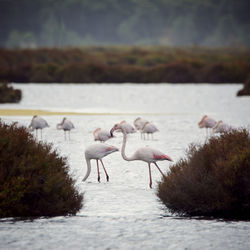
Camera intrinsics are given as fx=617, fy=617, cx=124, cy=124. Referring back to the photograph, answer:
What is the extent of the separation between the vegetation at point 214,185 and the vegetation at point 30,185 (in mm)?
1337

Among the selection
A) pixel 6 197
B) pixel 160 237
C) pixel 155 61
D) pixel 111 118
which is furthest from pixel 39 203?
pixel 155 61

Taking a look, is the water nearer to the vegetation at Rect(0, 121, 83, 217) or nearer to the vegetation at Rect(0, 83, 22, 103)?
the vegetation at Rect(0, 121, 83, 217)

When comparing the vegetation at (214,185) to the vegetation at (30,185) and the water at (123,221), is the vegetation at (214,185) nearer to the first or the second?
the water at (123,221)

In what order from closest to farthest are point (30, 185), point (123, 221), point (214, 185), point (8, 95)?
point (30, 185)
point (214, 185)
point (123, 221)
point (8, 95)

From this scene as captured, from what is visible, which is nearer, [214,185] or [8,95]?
[214,185]

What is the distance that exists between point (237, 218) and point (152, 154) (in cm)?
306

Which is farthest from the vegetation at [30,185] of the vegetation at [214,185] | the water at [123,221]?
the vegetation at [214,185]

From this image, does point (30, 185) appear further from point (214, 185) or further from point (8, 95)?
point (8, 95)

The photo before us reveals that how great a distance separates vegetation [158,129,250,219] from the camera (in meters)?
7.99

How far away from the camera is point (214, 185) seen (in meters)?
8.09

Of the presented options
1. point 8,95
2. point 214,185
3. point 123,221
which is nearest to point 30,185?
point 123,221

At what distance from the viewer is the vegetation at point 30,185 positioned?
7.72 m

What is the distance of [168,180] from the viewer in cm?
869

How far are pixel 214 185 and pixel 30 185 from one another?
239cm
